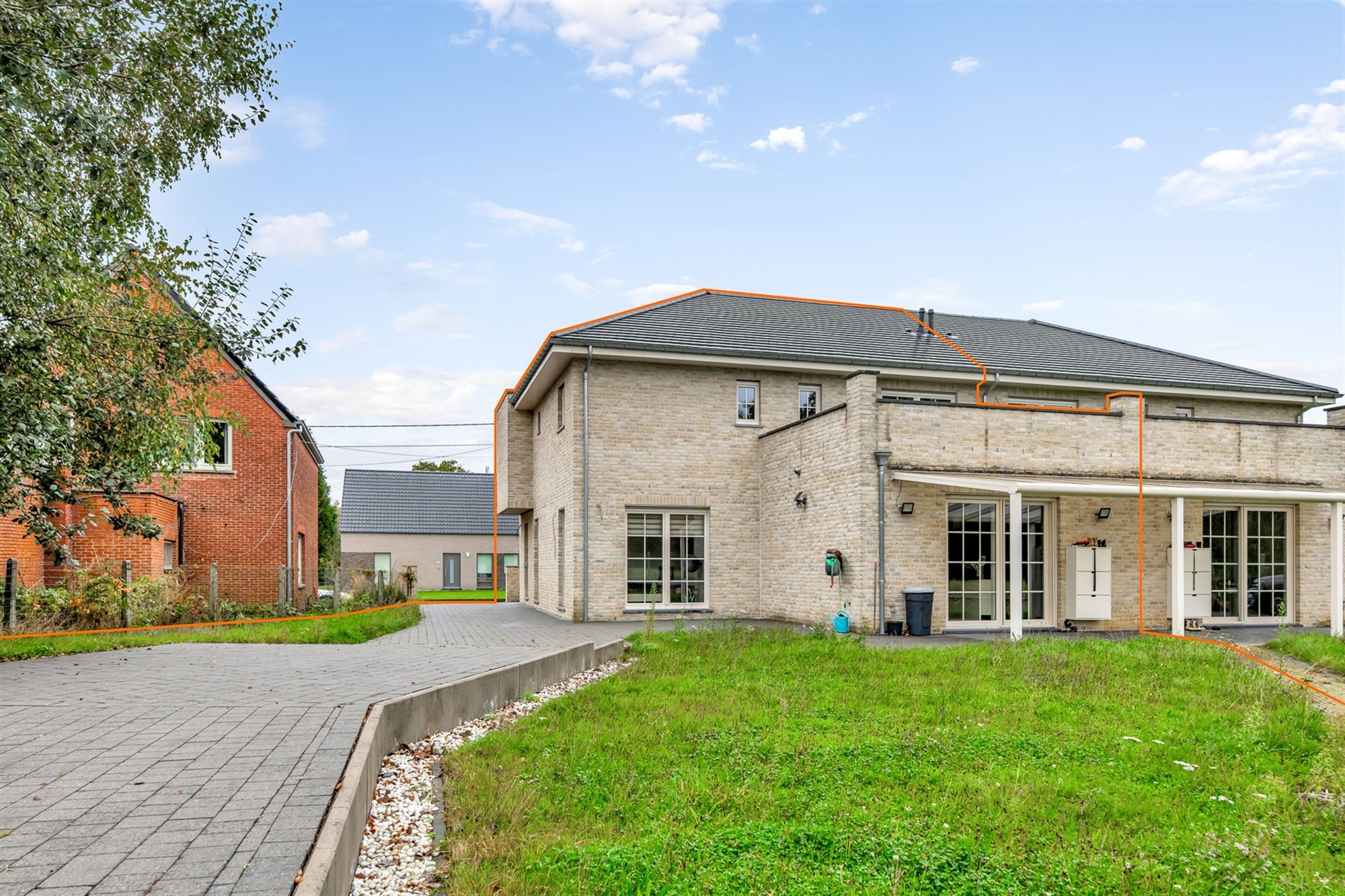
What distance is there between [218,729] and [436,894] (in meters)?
3.09

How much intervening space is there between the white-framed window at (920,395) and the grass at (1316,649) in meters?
8.08

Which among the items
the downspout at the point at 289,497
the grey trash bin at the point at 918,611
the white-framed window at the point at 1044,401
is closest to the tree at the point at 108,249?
the grey trash bin at the point at 918,611

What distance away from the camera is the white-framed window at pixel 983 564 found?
15.7 metres

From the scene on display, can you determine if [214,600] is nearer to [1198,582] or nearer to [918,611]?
[918,611]

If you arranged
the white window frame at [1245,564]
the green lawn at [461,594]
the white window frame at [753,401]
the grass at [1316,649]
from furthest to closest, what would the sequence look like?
the green lawn at [461,594] < the white window frame at [753,401] < the white window frame at [1245,564] < the grass at [1316,649]

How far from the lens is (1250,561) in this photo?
17562 millimetres

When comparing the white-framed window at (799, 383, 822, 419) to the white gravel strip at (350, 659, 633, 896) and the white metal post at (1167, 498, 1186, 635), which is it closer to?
the white metal post at (1167, 498, 1186, 635)

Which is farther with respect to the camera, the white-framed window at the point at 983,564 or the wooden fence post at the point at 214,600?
the wooden fence post at the point at 214,600

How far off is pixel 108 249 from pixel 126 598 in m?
8.43

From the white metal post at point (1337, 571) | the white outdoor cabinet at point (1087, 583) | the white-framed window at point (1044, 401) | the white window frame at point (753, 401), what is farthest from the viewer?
the white-framed window at point (1044, 401)

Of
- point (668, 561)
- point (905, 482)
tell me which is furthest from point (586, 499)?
point (905, 482)

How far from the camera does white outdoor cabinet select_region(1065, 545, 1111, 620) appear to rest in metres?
15.9

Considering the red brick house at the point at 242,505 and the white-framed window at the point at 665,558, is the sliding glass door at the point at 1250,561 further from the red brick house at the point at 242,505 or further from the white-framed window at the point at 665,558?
the red brick house at the point at 242,505

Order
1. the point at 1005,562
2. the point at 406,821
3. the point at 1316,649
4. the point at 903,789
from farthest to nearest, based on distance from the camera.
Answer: the point at 1005,562 < the point at 1316,649 < the point at 903,789 < the point at 406,821
